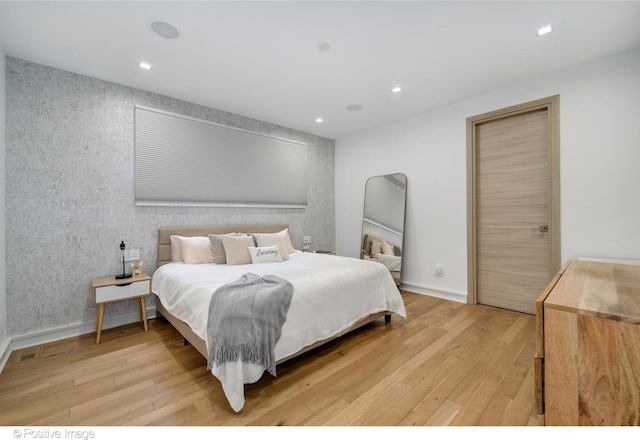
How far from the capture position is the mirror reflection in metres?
4.00

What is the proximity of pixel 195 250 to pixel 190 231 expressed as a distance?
35 centimetres

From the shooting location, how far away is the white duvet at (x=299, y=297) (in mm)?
1757

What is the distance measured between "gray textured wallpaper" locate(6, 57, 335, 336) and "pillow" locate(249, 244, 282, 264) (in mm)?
1093

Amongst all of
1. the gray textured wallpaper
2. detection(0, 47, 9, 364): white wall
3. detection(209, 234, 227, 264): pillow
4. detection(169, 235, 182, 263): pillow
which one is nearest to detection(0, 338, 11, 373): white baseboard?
detection(0, 47, 9, 364): white wall

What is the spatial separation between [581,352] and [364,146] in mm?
3997

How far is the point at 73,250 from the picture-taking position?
2.60 m

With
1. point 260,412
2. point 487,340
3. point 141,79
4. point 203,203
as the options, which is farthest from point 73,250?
point 487,340

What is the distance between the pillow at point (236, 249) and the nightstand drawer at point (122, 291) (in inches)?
31.5

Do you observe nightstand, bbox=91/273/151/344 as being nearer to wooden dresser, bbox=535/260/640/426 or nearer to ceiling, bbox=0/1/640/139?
ceiling, bbox=0/1/640/139

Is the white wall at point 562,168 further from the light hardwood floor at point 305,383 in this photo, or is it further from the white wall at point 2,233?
the white wall at point 2,233

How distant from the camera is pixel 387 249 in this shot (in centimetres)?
413

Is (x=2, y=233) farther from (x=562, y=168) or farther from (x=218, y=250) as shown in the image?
(x=562, y=168)

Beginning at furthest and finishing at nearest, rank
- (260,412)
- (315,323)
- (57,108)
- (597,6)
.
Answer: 1. (57,108)
2. (315,323)
3. (597,6)
4. (260,412)

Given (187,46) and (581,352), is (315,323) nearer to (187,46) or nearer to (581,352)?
(581,352)
